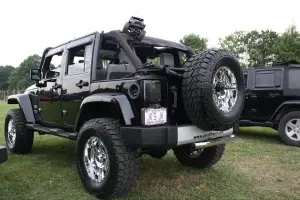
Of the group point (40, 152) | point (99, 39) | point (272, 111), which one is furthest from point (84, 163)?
point (272, 111)

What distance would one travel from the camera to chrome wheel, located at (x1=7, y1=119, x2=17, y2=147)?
5463mm

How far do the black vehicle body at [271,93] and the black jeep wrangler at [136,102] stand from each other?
3245 millimetres

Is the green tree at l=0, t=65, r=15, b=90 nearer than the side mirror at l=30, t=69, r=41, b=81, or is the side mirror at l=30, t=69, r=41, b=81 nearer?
the side mirror at l=30, t=69, r=41, b=81

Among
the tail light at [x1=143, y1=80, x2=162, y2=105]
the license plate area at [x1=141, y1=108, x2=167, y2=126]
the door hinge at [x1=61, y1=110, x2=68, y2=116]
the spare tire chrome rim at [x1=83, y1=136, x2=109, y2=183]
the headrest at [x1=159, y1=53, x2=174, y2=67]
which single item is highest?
the headrest at [x1=159, y1=53, x2=174, y2=67]

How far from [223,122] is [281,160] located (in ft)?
8.27

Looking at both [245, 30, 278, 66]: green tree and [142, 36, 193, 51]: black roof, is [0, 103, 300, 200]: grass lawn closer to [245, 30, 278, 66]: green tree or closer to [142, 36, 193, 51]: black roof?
[142, 36, 193, 51]: black roof

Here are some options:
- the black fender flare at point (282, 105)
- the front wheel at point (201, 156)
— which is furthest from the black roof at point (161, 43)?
the black fender flare at point (282, 105)

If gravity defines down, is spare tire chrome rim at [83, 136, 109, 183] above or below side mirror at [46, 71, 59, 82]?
below

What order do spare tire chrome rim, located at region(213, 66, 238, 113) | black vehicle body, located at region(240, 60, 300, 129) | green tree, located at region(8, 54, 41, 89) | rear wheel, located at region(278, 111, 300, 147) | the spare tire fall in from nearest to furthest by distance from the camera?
the spare tire → spare tire chrome rim, located at region(213, 66, 238, 113) → rear wheel, located at region(278, 111, 300, 147) → black vehicle body, located at region(240, 60, 300, 129) → green tree, located at region(8, 54, 41, 89)

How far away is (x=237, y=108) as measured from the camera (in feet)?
11.2

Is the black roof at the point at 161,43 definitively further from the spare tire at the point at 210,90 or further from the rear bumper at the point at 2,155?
the rear bumper at the point at 2,155

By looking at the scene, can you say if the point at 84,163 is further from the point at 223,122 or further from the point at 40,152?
the point at 40,152

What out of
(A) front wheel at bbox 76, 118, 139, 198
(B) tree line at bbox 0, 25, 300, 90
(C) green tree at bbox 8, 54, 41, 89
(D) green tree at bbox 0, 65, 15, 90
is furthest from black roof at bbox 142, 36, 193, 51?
(D) green tree at bbox 0, 65, 15, 90

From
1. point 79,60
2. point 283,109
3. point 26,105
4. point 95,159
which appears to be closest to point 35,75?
point 26,105
